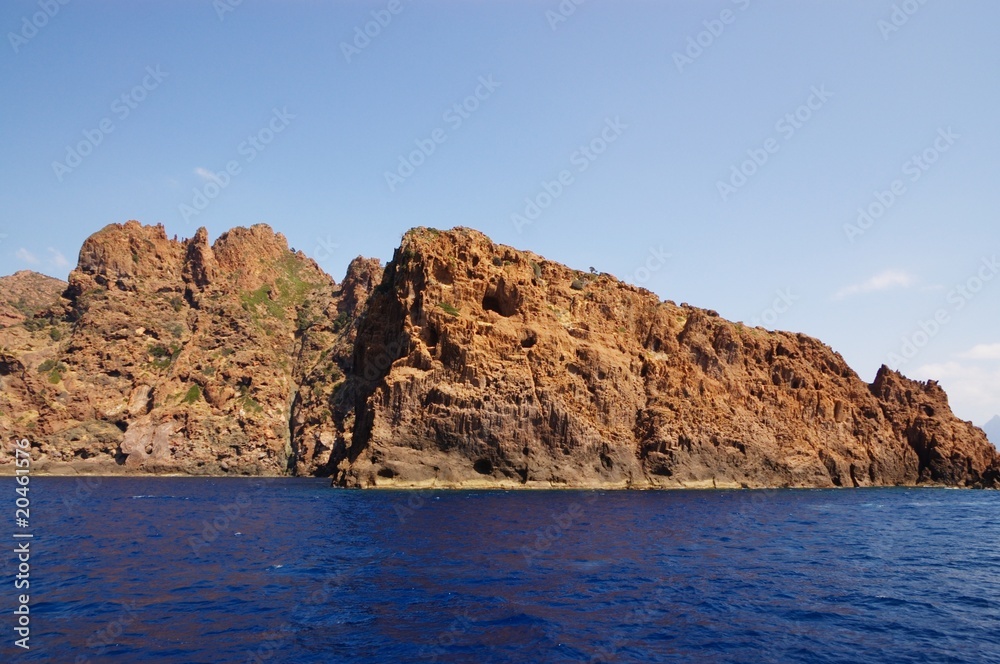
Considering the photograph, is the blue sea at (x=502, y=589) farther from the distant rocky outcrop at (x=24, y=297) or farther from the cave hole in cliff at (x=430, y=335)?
the distant rocky outcrop at (x=24, y=297)

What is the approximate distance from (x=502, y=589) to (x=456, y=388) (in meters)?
49.6

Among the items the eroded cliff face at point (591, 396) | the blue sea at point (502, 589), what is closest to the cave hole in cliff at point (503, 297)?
the eroded cliff face at point (591, 396)

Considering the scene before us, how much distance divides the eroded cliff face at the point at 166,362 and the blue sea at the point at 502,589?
245ft

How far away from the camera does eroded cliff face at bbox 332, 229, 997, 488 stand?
239 ft

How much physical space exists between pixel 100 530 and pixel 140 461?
84.6m

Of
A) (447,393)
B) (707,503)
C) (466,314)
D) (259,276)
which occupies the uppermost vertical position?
(259,276)

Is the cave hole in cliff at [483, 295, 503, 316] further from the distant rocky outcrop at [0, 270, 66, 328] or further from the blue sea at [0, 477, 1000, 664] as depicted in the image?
the distant rocky outcrop at [0, 270, 66, 328]

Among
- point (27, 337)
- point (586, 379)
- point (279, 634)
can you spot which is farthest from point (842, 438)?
point (27, 337)

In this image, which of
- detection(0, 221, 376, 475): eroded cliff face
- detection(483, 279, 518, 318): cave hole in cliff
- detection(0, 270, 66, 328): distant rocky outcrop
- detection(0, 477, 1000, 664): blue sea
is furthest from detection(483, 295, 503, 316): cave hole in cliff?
detection(0, 270, 66, 328): distant rocky outcrop

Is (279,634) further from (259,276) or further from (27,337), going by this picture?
(259,276)

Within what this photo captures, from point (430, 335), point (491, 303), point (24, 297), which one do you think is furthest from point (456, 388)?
point (24, 297)

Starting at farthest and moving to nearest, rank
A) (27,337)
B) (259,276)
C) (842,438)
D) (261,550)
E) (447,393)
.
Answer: (259,276), (27,337), (842,438), (447,393), (261,550)

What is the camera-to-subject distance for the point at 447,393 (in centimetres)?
7250

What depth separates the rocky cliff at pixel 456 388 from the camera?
7438 centimetres
